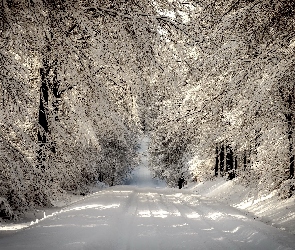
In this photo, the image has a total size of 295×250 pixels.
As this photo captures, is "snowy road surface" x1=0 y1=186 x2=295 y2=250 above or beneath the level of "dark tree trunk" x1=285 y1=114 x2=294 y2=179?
beneath

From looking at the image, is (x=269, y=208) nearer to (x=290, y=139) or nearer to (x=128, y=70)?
(x=290, y=139)

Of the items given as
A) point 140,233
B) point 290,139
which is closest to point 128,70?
point 140,233

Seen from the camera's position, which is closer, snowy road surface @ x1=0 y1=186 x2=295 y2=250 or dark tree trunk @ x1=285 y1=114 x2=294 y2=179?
snowy road surface @ x1=0 y1=186 x2=295 y2=250

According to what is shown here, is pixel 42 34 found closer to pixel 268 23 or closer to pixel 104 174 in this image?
pixel 268 23

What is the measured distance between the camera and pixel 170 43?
7.32 m

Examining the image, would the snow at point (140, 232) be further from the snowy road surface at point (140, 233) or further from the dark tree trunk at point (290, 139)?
the dark tree trunk at point (290, 139)

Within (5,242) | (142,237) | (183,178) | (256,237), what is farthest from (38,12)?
(183,178)

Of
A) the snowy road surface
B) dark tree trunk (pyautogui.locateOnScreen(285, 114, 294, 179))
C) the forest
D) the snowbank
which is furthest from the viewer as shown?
dark tree trunk (pyautogui.locateOnScreen(285, 114, 294, 179))

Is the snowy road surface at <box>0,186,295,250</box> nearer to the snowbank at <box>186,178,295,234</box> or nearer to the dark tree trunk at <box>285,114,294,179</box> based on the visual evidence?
the snowbank at <box>186,178,295,234</box>

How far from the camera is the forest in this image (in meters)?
6.80

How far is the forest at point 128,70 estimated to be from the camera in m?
6.80

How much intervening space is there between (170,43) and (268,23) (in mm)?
3577

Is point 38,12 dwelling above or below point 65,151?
above

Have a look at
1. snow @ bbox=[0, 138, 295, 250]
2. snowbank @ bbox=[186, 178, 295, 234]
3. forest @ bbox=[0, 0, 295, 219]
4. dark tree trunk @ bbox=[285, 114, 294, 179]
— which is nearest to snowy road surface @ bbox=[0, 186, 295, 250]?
snow @ bbox=[0, 138, 295, 250]
